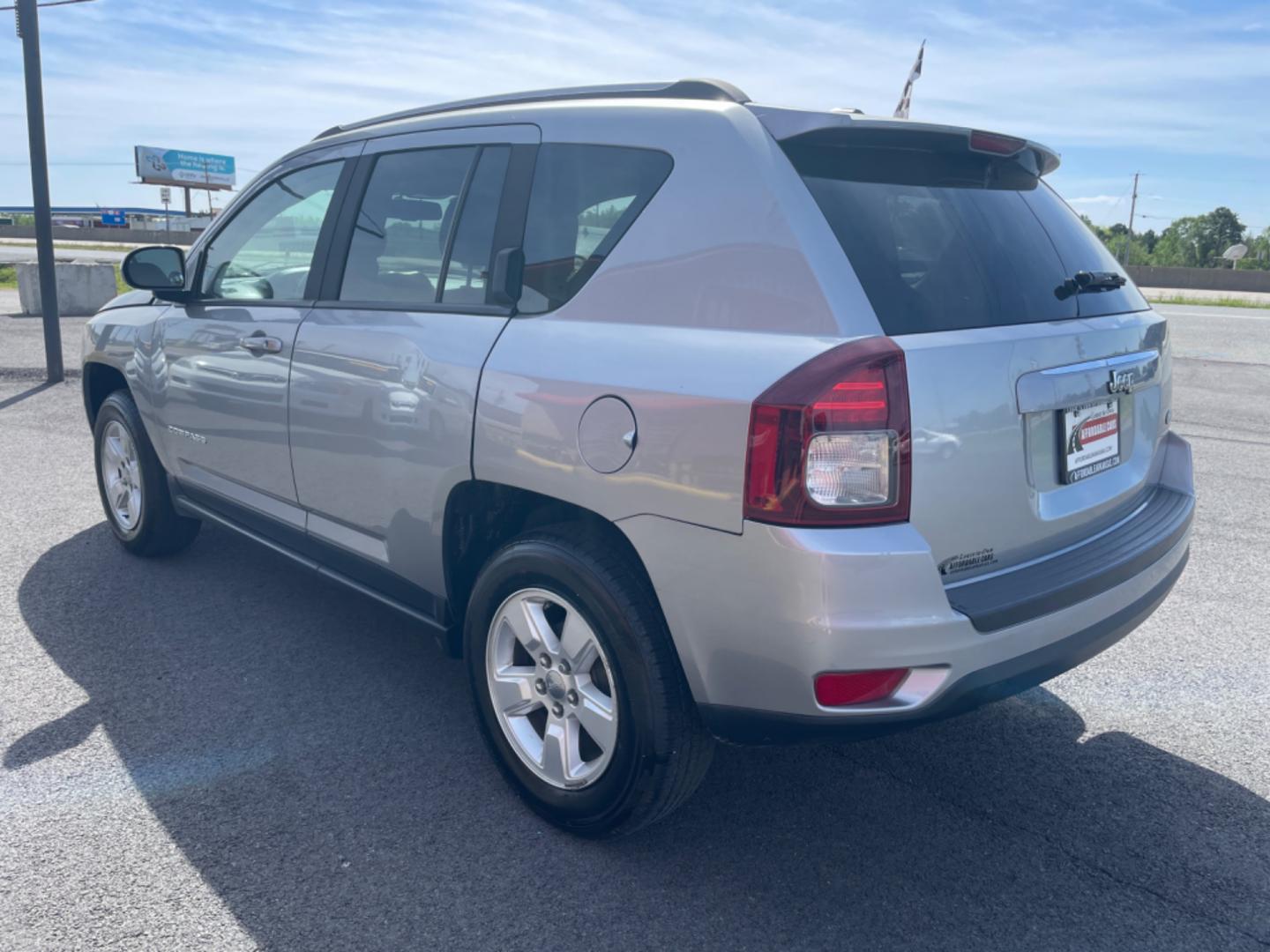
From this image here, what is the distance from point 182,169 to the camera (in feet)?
309

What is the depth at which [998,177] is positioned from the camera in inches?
113

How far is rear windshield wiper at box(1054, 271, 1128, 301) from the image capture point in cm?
275

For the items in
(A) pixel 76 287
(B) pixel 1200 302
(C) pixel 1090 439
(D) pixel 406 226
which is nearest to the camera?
(C) pixel 1090 439

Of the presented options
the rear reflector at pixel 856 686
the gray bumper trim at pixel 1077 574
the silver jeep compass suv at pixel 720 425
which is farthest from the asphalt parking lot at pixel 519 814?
the gray bumper trim at pixel 1077 574

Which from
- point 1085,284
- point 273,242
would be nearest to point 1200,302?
point 1085,284

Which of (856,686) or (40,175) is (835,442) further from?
(40,175)

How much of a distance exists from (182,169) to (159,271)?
10139cm

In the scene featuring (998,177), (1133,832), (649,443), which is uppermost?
(998,177)

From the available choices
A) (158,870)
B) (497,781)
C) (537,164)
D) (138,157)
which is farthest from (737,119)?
(138,157)

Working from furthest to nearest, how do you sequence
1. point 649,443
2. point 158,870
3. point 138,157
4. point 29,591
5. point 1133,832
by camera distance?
point 138,157 < point 29,591 < point 1133,832 < point 158,870 < point 649,443

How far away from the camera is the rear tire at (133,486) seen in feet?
15.6

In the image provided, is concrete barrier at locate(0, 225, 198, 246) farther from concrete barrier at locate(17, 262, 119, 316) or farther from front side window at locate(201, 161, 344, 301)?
front side window at locate(201, 161, 344, 301)

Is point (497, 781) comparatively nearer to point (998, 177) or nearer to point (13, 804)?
point (13, 804)

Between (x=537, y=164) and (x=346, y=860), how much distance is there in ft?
6.42
